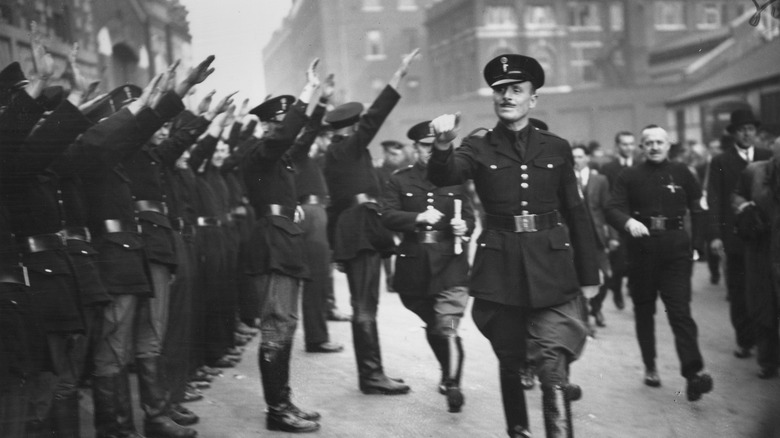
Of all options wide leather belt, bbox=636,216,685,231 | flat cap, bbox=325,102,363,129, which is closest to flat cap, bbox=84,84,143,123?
flat cap, bbox=325,102,363,129

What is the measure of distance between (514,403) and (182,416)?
7.47ft

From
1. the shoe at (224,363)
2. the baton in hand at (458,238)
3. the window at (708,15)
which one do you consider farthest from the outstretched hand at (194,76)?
the window at (708,15)

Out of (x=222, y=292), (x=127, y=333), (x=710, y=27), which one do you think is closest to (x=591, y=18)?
(x=710, y=27)

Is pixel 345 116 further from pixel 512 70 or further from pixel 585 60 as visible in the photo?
pixel 585 60

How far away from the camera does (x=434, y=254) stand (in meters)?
6.76

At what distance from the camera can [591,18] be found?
149 ft

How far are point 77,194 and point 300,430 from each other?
1978mm

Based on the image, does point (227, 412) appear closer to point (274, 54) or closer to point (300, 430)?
point (300, 430)

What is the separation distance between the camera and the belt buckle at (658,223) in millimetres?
7305

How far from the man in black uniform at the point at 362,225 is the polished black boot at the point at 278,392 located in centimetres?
118

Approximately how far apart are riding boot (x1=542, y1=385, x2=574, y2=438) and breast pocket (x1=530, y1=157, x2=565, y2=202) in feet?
3.31

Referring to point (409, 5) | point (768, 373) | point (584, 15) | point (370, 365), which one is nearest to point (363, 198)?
point (370, 365)

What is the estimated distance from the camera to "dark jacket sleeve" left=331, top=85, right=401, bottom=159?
7.02m

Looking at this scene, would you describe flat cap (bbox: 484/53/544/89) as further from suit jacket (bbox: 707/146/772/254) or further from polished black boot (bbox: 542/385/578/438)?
suit jacket (bbox: 707/146/772/254)
